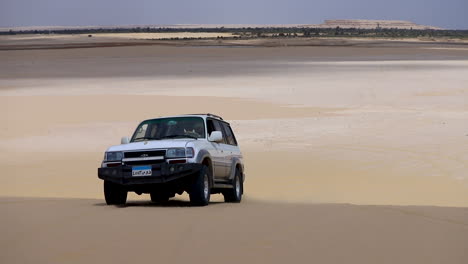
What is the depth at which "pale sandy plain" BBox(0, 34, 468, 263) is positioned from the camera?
10.6 metres

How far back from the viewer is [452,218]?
520 inches

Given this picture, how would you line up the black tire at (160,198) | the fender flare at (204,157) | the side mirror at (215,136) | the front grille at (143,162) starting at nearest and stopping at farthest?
1. the front grille at (143,162)
2. the fender flare at (204,157)
3. the side mirror at (215,136)
4. the black tire at (160,198)


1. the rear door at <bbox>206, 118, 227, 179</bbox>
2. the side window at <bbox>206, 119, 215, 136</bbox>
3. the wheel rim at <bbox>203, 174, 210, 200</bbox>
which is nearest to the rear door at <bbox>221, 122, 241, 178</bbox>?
the rear door at <bbox>206, 118, 227, 179</bbox>

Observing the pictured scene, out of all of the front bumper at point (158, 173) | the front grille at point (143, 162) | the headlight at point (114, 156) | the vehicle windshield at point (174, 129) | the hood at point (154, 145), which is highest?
the vehicle windshield at point (174, 129)

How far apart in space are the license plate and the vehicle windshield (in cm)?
115

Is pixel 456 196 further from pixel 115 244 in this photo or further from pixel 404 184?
pixel 115 244

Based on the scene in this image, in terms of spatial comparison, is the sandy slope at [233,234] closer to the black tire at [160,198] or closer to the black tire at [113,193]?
the black tire at [113,193]

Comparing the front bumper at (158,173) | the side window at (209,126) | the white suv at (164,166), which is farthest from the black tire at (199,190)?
the side window at (209,126)

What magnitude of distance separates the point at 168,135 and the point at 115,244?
19.0ft

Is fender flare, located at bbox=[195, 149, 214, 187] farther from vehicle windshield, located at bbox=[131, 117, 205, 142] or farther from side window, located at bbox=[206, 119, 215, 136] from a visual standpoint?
side window, located at bbox=[206, 119, 215, 136]

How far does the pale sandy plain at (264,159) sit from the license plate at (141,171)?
54 centimetres

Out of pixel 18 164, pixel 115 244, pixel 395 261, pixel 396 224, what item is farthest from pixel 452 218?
pixel 18 164

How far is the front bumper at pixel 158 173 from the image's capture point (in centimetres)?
1485

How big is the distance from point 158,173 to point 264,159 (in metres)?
11.8
